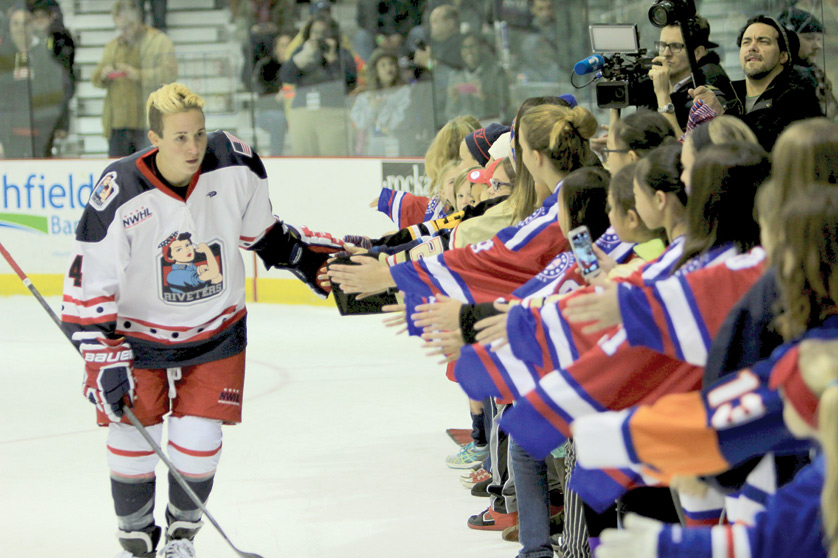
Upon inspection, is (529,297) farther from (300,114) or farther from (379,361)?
(300,114)

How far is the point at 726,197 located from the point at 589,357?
345 millimetres

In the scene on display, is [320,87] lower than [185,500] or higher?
higher

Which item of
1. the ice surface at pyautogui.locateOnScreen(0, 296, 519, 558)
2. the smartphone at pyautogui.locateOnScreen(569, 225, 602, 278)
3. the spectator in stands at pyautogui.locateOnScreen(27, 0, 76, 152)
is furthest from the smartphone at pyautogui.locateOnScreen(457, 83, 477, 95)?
the smartphone at pyautogui.locateOnScreen(569, 225, 602, 278)

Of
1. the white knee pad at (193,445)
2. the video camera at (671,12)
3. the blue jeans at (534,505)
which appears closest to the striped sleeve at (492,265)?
the blue jeans at (534,505)

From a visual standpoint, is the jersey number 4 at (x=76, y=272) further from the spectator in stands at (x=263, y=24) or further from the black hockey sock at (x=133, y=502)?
the spectator in stands at (x=263, y=24)

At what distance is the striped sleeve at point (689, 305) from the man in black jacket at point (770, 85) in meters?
1.63

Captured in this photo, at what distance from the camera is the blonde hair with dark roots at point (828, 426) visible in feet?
3.77

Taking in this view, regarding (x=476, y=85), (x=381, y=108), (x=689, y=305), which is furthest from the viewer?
(x=381, y=108)

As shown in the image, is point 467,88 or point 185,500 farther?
point 467,88

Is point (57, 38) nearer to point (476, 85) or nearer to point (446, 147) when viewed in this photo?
point (476, 85)

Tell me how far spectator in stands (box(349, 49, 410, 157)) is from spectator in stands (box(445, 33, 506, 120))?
0.35 m

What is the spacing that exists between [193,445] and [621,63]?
1.87 metres

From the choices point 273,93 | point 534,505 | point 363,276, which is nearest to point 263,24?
point 273,93

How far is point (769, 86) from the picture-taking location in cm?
336
